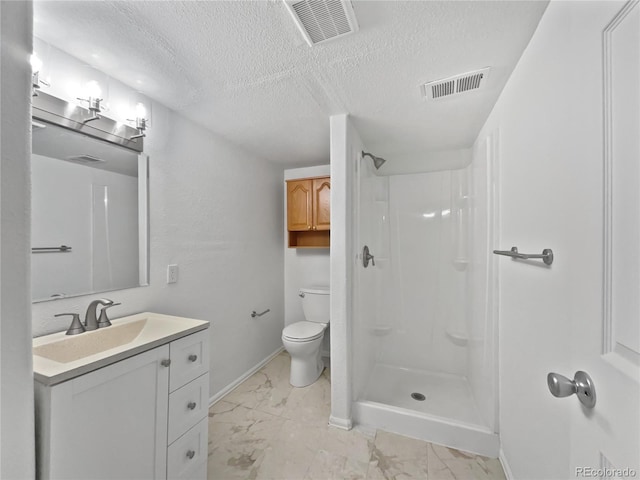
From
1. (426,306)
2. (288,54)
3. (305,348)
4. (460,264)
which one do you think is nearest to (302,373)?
(305,348)

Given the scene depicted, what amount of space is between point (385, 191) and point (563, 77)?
1.77 meters

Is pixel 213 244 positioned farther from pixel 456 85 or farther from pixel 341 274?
pixel 456 85

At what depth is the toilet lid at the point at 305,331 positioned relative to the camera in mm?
2141

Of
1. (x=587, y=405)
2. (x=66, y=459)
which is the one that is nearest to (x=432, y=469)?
(x=587, y=405)

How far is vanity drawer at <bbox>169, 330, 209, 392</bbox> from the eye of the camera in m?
1.11

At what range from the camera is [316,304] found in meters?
2.56

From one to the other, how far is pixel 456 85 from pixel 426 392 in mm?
2242

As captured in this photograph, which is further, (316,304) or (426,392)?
(316,304)

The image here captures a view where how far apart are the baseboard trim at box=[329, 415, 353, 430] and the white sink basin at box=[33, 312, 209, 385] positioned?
3.72 ft

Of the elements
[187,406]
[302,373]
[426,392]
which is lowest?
[426,392]

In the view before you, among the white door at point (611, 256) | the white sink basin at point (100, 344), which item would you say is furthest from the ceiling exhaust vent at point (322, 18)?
the white sink basin at point (100, 344)

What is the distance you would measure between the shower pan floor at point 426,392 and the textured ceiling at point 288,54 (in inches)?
82.2

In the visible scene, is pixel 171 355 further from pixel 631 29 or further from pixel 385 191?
pixel 385 191

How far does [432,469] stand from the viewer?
1.38 meters
